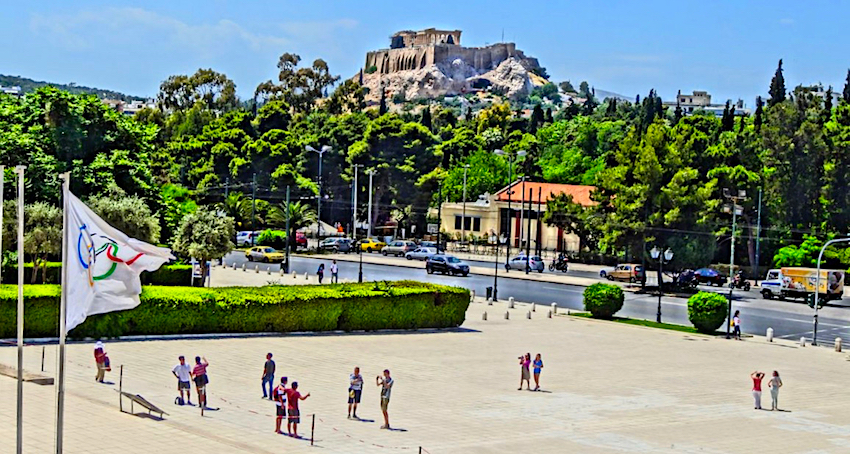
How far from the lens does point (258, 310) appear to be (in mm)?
36062

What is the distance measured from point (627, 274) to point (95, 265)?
5381 centimetres

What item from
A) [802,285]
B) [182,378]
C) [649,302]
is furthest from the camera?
[802,285]

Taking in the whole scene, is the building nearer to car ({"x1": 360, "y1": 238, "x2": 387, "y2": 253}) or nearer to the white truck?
car ({"x1": 360, "y1": 238, "x2": 387, "y2": 253})

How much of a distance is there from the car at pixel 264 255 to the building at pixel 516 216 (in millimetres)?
21150

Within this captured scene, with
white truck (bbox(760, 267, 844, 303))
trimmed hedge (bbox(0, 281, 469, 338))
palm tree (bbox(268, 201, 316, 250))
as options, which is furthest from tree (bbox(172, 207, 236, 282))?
white truck (bbox(760, 267, 844, 303))

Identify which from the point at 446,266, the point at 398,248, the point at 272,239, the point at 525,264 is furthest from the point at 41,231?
the point at 398,248

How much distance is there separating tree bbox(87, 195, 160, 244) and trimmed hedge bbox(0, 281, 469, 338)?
9.51m

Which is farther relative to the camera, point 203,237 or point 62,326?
point 203,237

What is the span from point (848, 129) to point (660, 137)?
15.5 m

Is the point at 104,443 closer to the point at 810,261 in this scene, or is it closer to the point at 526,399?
the point at 526,399

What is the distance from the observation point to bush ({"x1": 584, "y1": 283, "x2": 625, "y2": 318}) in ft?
153

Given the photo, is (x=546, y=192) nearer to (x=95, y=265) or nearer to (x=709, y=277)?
(x=709, y=277)

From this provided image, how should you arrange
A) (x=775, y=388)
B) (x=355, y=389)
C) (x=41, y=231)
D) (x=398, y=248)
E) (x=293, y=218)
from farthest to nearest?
(x=398, y=248) < (x=293, y=218) < (x=41, y=231) < (x=775, y=388) < (x=355, y=389)

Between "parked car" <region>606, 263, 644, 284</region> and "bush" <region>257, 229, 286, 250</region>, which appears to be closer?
"parked car" <region>606, 263, 644, 284</region>
